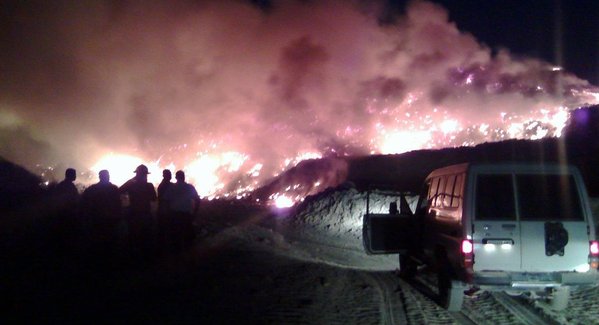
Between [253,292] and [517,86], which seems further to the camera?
[517,86]

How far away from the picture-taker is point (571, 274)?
8250 mm

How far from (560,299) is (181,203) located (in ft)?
21.7

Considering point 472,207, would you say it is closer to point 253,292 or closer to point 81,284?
Result: point 253,292

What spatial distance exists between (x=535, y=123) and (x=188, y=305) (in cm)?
6482

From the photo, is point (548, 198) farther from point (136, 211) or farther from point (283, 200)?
point (283, 200)

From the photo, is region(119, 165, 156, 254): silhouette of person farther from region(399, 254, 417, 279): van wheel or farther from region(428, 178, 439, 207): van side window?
region(399, 254, 417, 279): van wheel

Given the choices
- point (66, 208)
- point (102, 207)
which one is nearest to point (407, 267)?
point (102, 207)

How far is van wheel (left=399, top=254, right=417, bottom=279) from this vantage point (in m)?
12.2

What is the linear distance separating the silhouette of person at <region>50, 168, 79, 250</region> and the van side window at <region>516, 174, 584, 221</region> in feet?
23.8

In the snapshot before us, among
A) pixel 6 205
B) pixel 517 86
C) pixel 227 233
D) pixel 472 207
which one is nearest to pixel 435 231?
pixel 472 207

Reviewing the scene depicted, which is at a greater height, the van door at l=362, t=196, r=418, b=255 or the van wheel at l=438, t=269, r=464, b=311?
the van door at l=362, t=196, r=418, b=255

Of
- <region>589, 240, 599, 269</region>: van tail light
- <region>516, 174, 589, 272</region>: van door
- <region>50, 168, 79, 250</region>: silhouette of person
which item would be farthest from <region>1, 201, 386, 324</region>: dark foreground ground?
<region>589, 240, 599, 269</region>: van tail light

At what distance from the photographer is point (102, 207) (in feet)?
33.7

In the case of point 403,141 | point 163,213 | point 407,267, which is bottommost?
point 407,267
